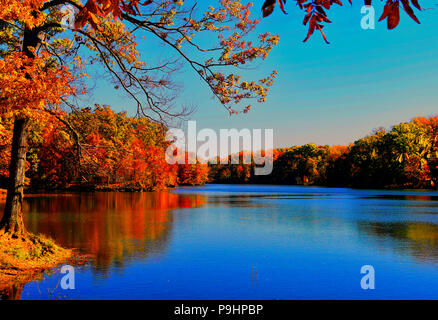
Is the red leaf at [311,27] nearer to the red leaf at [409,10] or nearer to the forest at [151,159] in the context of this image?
the red leaf at [409,10]

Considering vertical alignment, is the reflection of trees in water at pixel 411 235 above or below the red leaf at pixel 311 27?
below

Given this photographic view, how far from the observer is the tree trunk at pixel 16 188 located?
42.9 feet

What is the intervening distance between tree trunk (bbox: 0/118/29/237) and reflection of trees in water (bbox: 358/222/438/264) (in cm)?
1482

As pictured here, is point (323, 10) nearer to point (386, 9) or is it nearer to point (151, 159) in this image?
point (386, 9)

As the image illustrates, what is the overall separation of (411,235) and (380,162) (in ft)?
231

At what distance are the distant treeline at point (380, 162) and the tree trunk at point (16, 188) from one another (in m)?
47.2

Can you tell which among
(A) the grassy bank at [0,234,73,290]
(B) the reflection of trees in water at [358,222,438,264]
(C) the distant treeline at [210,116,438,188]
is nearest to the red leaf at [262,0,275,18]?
(A) the grassy bank at [0,234,73,290]

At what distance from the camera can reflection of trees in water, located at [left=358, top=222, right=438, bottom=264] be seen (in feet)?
57.9

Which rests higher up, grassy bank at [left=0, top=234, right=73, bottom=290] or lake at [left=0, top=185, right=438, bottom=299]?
grassy bank at [left=0, top=234, right=73, bottom=290]

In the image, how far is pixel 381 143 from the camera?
91375 mm

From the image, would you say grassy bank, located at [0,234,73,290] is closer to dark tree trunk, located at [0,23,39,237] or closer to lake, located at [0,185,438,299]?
dark tree trunk, located at [0,23,39,237]

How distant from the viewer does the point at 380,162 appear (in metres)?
88.9

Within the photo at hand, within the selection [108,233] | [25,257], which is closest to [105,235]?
[108,233]

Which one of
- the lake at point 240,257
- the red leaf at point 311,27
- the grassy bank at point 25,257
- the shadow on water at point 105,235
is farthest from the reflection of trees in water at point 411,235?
the red leaf at point 311,27
